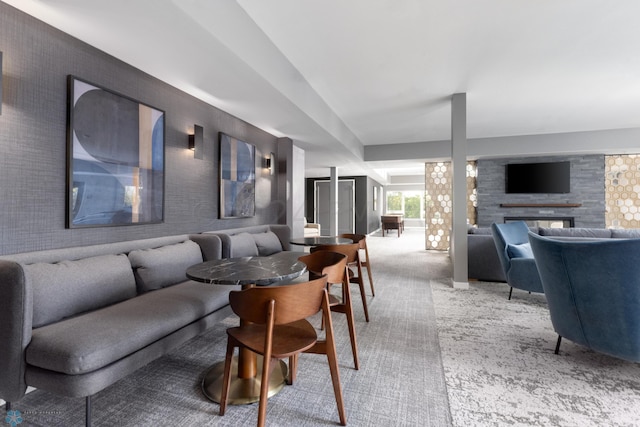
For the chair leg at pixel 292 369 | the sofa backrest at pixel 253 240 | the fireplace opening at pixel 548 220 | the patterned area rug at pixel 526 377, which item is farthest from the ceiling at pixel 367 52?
the fireplace opening at pixel 548 220

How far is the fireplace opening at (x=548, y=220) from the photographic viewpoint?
7259 mm

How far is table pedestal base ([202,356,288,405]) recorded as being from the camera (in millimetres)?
1806

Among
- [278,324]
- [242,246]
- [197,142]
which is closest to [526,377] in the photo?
[278,324]

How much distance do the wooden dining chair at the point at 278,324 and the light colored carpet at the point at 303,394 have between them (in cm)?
18

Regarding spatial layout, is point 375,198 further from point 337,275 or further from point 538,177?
point 337,275

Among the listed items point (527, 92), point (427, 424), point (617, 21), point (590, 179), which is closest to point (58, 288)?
point (427, 424)

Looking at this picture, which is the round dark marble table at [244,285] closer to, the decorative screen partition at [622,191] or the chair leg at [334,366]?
the chair leg at [334,366]

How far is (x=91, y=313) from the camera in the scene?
1875 mm

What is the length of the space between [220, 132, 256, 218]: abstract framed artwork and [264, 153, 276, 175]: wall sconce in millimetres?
406

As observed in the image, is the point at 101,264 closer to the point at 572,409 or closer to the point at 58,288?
the point at 58,288

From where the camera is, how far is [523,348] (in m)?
2.50

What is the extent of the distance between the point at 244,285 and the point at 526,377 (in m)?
1.99

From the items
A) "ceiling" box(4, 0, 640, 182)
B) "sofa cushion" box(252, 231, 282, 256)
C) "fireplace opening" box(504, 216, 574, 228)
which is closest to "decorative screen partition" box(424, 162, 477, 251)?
"fireplace opening" box(504, 216, 574, 228)

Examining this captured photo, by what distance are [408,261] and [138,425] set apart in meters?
5.57
